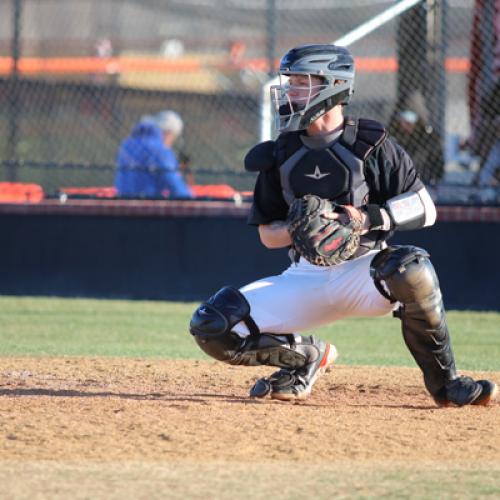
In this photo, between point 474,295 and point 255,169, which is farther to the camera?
point 474,295

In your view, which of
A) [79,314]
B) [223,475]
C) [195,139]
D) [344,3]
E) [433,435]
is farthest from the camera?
[195,139]

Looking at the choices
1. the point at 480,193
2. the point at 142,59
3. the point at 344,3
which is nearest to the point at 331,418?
the point at 480,193

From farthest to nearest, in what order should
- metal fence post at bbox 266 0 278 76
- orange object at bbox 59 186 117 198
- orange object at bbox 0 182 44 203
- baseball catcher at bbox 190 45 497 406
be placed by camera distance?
metal fence post at bbox 266 0 278 76, orange object at bbox 0 182 44 203, orange object at bbox 59 186 117 198, baseball catcher at bbox 190 45 497 406

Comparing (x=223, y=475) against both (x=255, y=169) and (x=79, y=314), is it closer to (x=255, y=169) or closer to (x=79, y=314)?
(x=255, y=169)

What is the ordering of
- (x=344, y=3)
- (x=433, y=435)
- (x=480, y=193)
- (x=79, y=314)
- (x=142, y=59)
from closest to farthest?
(x=433, y=435)
(x=79, y=314)
(x=480, y=193)
(x=344, y=3)
(x=142, y=59)

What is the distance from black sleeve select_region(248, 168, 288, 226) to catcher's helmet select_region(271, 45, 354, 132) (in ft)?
0.77

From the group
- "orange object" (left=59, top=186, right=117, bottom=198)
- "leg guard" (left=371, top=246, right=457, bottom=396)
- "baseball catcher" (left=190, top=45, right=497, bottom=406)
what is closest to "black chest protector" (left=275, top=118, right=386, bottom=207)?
"baseball catcher" (left=190, top=45, right=497, bottom=406)

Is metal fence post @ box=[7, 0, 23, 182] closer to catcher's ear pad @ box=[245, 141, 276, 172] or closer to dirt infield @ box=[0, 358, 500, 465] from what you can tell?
dirt infield @ box=[0, 358, 500, 465]

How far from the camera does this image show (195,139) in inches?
577

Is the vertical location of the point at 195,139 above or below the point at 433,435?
below

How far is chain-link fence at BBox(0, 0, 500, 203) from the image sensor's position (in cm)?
1130

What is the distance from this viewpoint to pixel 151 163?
38.1 ft

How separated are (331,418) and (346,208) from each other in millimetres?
935

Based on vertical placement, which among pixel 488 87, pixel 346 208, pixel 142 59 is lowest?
pixel 142 59
